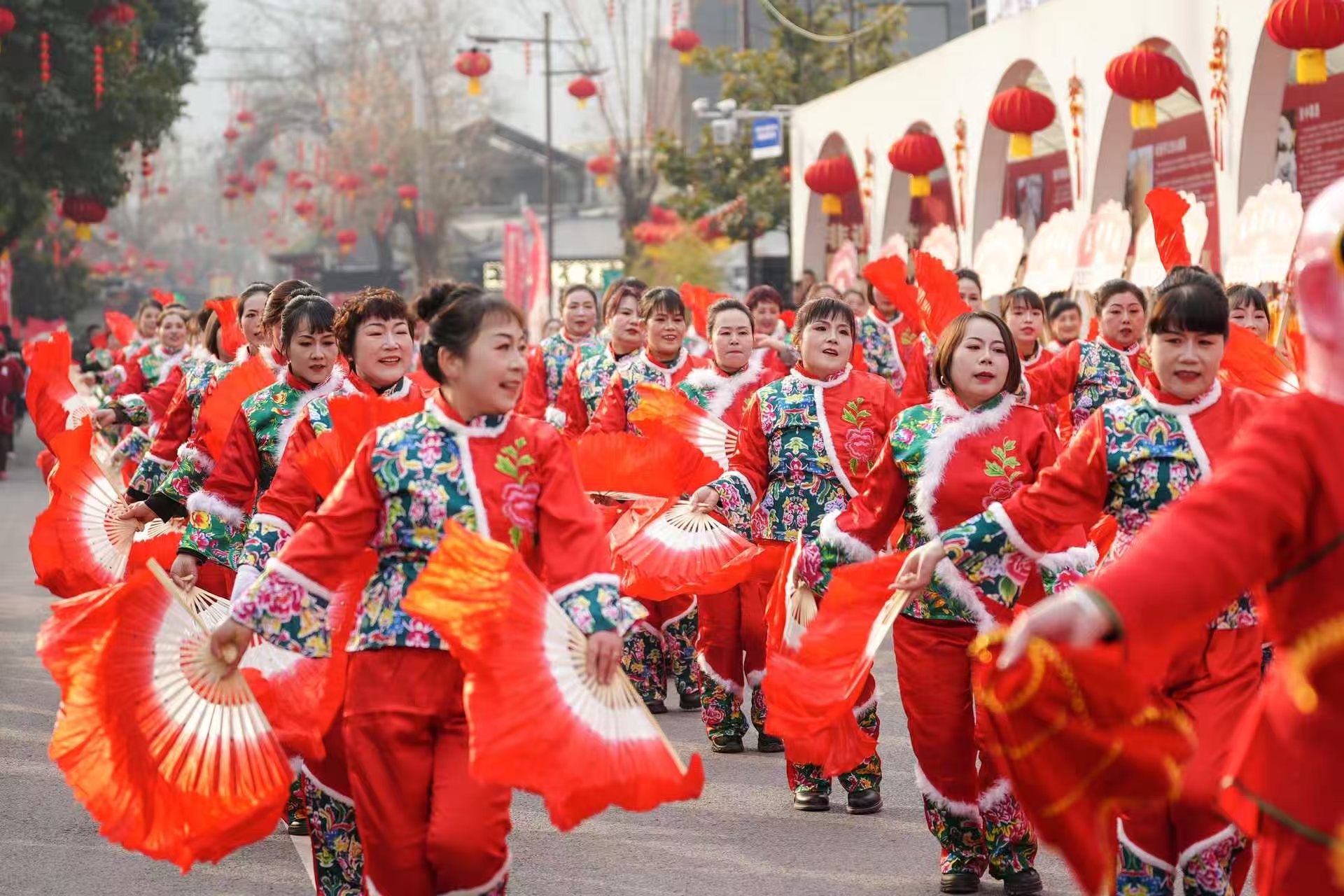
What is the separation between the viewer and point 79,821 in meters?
6.88

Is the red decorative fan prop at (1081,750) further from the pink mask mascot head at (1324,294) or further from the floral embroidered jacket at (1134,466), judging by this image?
the floral embroidered jacket at (1134,466)

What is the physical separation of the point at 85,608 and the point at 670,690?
16.7 feet

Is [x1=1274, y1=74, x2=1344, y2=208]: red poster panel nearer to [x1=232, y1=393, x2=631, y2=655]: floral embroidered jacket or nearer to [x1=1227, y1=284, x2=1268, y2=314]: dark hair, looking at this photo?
[x1=1227, y1=284, x2=1268, y2=314]: dark hair

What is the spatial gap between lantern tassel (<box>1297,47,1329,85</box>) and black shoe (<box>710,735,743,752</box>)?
25.1ft

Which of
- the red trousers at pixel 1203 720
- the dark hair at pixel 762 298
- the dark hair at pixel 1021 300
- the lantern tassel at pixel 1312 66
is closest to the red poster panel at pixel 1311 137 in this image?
the lantern tassel at pixel 1312 66

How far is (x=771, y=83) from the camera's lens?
107 ft

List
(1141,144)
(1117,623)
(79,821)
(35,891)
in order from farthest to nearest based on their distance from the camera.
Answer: (1141,144) → (79,821) → (35,891) → (1117,623)

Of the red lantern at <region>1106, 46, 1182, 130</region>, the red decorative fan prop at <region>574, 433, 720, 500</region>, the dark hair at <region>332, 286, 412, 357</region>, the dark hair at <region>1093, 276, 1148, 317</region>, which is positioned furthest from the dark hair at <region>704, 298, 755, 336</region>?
the red lantern at <region>1106, 46, 1182, 130</region>

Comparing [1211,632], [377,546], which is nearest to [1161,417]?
[1211,632]

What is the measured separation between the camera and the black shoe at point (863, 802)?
6.83 m

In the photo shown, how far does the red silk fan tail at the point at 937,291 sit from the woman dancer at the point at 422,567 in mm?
3652

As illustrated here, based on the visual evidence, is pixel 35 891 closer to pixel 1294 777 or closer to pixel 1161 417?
pixel 1161 417

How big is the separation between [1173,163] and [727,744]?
1188 centimetres

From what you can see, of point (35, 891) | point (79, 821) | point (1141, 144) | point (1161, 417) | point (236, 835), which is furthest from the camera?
point (1141, 144)
